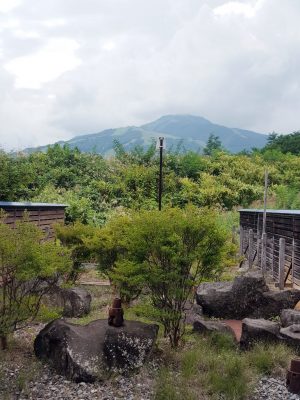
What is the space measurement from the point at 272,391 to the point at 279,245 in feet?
23.8

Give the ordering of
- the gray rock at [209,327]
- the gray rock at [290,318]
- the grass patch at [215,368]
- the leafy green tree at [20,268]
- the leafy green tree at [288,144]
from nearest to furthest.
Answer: the grass patch at [215,368] → the leafy green tree at [20,268] → the gray rock at [209,327] → the gray rock at [290,318] → the leafy green tree at [288,144]

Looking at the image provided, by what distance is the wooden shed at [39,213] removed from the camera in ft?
44.5

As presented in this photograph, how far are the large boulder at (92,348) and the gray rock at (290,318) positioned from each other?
9.24 ft

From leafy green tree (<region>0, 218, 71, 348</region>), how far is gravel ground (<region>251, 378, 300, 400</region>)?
3071 millimetres

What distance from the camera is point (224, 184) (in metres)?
29.6

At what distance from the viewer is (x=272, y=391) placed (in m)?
6.12

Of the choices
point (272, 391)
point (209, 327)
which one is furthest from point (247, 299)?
point (272, 391)

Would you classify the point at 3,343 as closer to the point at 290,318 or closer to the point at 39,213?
the point at 290,318

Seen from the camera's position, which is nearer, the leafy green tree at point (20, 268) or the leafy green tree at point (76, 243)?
the leafy green tree at point (20, 268)

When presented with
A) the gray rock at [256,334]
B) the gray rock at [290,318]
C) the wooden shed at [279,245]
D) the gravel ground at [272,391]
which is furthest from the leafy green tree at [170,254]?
the wooden shed at [279,245]

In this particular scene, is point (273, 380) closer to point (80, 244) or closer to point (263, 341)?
point (263, 341)

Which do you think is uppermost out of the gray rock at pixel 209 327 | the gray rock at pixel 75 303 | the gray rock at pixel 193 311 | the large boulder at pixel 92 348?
the large boulder at pixel 92 348

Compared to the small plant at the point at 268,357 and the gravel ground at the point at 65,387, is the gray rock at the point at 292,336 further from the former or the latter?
the gravel ground at the point at 65,387

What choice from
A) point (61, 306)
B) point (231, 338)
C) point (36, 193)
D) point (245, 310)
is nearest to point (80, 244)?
point (61, 306)
